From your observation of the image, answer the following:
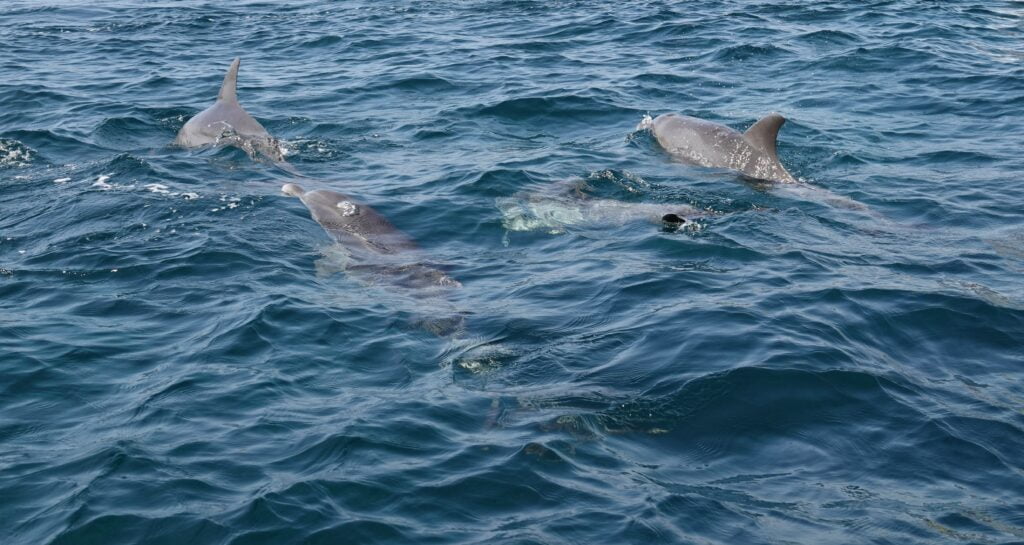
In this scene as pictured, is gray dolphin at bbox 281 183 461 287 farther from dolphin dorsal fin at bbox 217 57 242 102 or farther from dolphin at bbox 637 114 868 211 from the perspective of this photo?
dolphin at bbox 637 114 868 211

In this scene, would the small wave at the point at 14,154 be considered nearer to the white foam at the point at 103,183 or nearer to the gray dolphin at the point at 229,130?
the white foam at the point at 103,183

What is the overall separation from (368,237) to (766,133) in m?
5.86

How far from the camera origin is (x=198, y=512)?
755 centimetres

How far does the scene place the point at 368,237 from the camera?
520 inches

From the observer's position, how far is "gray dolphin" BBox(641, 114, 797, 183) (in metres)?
15.2

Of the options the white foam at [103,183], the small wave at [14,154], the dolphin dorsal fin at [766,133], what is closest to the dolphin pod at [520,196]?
the dolphin dorsal fin at [766,133]

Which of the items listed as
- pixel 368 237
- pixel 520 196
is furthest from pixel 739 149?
pixel 368 237

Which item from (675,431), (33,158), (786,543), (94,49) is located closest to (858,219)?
(675,431)

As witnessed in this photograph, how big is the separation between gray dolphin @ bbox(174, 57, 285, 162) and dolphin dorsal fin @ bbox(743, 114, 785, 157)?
7.06 m

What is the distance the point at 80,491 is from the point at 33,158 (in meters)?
10.1

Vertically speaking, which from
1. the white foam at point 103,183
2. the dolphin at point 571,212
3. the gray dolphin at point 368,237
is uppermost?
the white foam at point 103,183

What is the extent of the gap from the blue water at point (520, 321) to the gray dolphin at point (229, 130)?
420 mm

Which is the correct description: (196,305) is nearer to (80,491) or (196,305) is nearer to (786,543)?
(80,491)

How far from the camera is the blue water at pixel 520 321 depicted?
771cm
